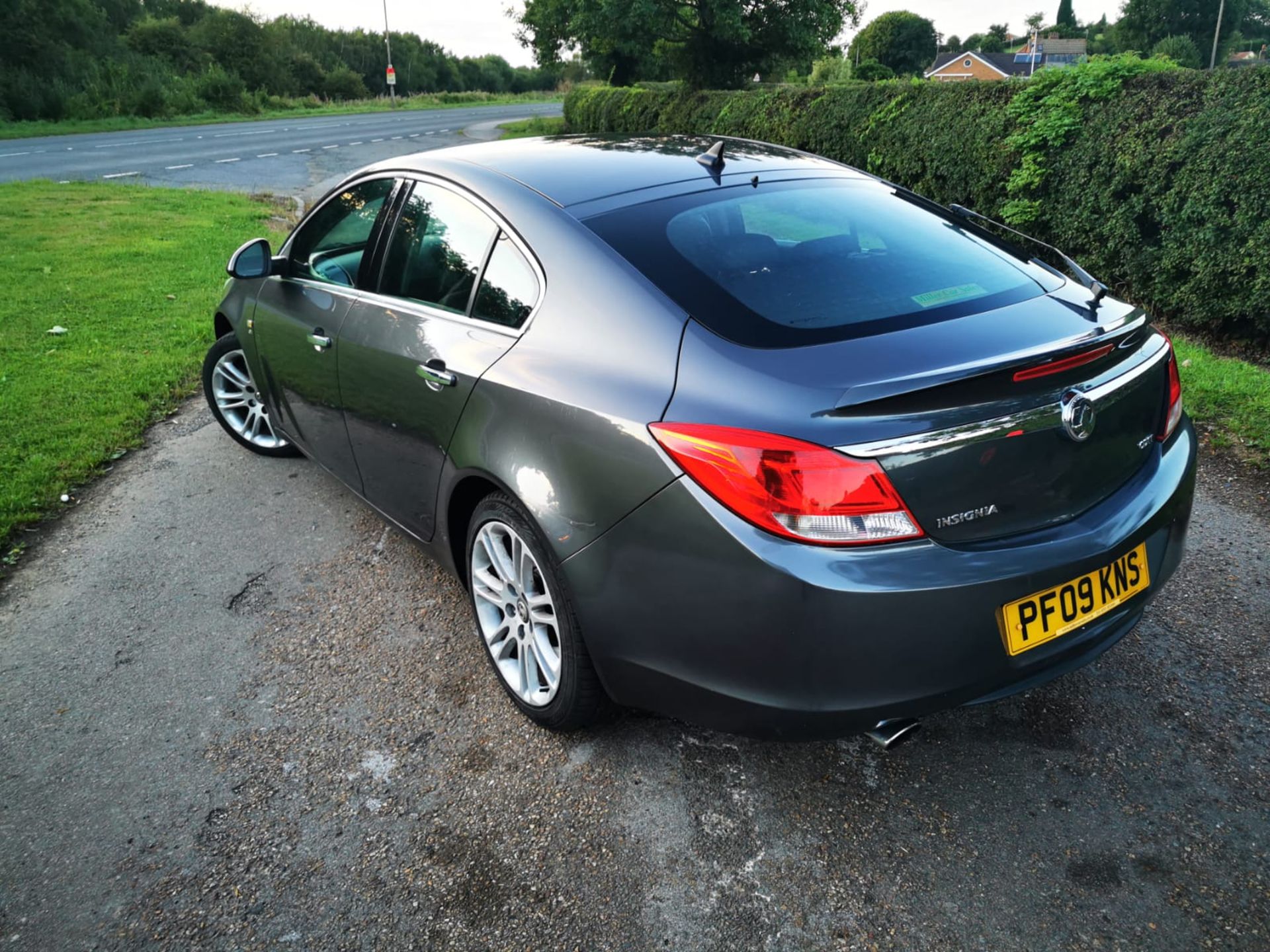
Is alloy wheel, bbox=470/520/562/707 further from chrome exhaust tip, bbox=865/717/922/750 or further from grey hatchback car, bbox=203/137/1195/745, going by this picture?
chrome exhaust tip, bbox=865/717/922/750

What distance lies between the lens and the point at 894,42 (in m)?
66.2

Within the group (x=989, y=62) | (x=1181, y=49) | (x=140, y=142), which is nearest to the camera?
(x=140, y=142)

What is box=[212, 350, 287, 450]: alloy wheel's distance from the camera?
A: 4730mm

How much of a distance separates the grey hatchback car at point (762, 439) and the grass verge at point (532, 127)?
23.3m

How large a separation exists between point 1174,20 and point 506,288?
102596 mm

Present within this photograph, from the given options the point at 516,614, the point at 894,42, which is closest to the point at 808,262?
the point at 516,614

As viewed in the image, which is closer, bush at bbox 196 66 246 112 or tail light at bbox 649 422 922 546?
tail light at bbox 649 422 922 546

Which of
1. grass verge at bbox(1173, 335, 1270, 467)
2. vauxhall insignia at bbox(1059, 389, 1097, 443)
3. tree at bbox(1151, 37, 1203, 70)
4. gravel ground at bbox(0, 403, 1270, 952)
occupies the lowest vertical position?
gravel ground at bbox(0, 403, 1270, 952)

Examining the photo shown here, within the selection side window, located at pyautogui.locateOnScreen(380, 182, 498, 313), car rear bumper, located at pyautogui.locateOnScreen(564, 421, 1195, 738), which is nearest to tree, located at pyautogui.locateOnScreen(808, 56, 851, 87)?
side window, located at pyautogui.locateOnScreen(380, 182, 498, 313)

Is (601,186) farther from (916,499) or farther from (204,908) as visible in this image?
(204,908)

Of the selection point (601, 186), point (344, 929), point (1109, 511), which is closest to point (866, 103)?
point (601, 186)

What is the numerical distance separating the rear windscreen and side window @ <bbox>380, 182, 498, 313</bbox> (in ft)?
1.60

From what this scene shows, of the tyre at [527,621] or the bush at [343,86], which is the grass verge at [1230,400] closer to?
the tyre at [527,621]

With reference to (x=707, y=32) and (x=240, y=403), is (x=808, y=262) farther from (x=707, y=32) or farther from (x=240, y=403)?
(x=707, y=32)
